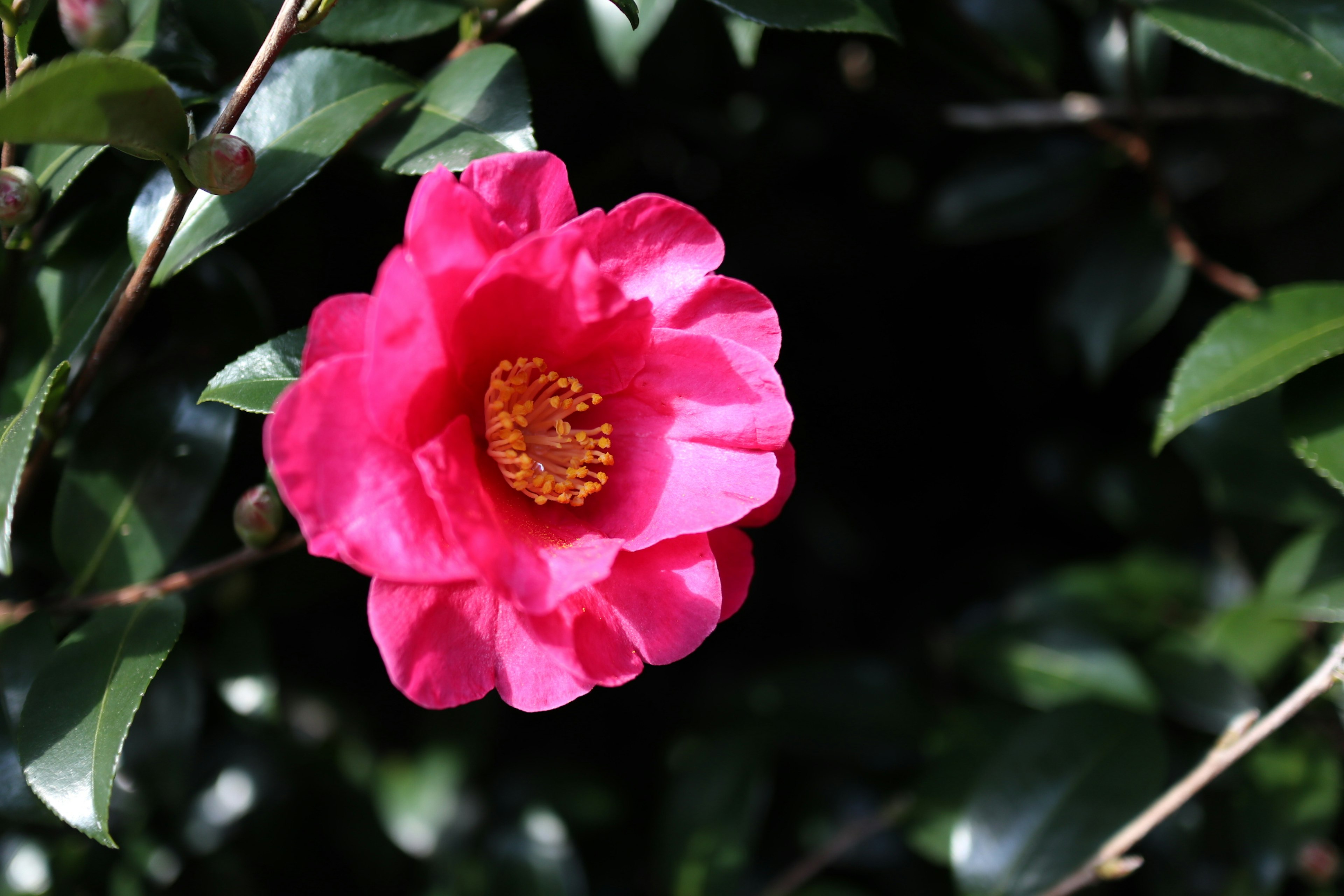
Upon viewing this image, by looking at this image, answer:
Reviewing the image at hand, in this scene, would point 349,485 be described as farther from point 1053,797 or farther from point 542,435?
point 1053,797

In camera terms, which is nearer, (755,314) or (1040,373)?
(755,314)

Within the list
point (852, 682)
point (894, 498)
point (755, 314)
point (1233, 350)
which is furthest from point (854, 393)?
point (755, 314)

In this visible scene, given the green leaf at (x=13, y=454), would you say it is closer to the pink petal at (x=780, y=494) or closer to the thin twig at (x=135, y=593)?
the thin twig at (x=135, y=593)

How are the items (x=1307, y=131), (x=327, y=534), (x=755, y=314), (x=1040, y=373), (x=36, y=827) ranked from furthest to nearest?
(x=1040, y=373)
(x=1307, y=131)
(x=36, y=827)
(x=755, y=314)
(x=327, y=534)

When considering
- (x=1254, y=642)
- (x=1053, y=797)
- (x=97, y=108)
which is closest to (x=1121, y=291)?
(x=1254, y=642)

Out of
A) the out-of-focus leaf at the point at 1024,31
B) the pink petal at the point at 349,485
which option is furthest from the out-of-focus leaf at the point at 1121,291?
the pink petal at the point at 349,485

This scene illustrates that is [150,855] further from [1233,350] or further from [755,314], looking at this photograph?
[1233,350]
